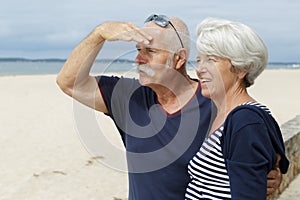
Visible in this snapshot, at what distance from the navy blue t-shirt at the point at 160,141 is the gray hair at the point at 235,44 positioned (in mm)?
499

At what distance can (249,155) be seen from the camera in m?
1.50

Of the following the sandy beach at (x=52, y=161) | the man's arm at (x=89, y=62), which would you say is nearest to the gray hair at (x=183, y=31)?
the man's arm at (x=89, y=62)

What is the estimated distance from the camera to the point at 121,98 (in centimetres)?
249

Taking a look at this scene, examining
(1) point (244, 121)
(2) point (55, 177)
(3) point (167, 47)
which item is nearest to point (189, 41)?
(3) point (167, 47)

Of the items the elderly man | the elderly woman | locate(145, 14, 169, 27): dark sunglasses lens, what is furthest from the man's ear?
the elderly woman

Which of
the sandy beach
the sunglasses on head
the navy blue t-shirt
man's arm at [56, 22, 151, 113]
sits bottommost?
the sandy beach

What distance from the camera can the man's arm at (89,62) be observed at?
2.19 metres

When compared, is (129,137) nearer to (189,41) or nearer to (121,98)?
(121,98)

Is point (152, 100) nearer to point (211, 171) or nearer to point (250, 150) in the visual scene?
point (211, 171)

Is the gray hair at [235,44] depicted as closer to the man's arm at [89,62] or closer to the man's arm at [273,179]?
the man's arm at [273,179]

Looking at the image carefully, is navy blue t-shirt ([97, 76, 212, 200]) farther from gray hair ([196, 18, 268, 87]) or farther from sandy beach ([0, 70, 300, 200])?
gray hair ([196, 18, 268, 87])

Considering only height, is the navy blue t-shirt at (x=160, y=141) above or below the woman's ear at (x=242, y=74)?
below

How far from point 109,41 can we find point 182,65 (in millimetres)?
356

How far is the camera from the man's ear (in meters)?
2.31
